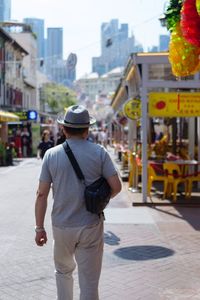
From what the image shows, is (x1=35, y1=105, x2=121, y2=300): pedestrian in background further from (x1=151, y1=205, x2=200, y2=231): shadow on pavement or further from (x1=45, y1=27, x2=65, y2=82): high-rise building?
(x1=45, y1=27, x2=65, y2=82): high-rise building

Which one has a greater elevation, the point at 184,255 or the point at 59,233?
the point at 59,233

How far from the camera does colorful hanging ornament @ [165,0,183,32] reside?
5.28 meters

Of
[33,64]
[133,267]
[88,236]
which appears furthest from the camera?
[33,64]

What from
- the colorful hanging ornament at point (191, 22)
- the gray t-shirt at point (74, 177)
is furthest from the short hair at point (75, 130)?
the colorful hanging ornament at point (191, 22)

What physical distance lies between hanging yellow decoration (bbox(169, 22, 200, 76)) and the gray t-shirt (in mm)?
1626

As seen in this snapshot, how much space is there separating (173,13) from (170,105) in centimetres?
569

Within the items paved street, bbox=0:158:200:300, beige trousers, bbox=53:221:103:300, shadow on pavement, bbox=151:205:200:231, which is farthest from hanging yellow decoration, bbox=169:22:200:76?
shadow on pavement, bbox=151:205:200:231

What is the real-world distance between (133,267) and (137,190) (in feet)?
22.6

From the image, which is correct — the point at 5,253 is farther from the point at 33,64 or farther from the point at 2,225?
the point at 33,64

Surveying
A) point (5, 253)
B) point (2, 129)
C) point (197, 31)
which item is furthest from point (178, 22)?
point (2, 129)

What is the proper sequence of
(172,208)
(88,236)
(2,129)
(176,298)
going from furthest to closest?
(2,129), (172,208), (176,298), (88,236)

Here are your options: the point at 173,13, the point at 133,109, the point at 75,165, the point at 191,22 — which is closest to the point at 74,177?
the point at 75,165

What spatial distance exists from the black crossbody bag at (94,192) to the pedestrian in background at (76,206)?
33 mm

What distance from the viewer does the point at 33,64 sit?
5809 cm
